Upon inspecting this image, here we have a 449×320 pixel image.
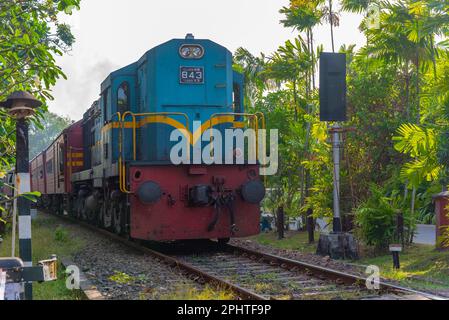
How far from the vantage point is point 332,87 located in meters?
10.7

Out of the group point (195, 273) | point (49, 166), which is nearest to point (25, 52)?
point (195, 273)

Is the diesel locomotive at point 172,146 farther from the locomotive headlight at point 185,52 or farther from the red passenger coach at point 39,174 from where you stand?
the red passenger coach at point 39,174

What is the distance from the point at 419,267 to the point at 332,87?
3.69 meters

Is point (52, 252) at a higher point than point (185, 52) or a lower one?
lower

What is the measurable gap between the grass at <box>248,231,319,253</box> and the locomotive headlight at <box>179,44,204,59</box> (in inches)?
175

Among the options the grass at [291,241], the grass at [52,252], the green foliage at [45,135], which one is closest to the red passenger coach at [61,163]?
the grass at [52,252]

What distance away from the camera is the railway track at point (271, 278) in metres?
6.34

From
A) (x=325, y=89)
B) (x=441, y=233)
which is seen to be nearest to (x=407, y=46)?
(x=325, y=89)

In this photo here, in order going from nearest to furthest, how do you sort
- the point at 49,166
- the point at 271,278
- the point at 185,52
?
the point at 271,278, the point at 185,52, the point at 49,166

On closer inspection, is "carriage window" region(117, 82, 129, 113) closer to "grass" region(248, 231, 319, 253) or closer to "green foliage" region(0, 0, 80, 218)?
"green foliage" region(0, 0, 80, 218)

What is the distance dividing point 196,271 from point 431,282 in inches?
124

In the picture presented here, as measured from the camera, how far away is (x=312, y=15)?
1571cm

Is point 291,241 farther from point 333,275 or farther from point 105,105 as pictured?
point 333,275
